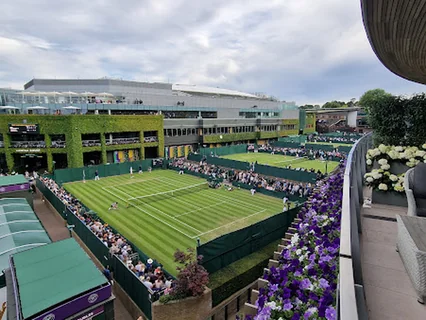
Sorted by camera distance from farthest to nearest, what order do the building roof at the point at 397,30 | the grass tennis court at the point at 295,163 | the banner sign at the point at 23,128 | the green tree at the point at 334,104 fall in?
the green tree at the point at 334,104, the grass tennis court at the point at 295,163, the banner sign at the point at 23,128, the building roof at the point at 397,30

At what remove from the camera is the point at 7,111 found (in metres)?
41.6

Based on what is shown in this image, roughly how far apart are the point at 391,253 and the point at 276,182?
2341cm

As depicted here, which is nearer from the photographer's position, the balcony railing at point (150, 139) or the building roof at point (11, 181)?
the building roof at point (11, 181)

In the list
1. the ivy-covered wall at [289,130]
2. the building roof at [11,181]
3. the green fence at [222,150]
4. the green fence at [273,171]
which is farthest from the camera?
the ivy-covered wall at [289,130]

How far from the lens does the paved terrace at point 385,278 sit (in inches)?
112

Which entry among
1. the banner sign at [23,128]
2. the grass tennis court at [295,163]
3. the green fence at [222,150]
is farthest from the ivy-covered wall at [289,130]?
the banner sign at [23,128]

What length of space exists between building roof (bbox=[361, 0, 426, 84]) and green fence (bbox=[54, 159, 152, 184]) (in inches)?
1250

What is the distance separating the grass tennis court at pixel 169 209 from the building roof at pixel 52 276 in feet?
17.4

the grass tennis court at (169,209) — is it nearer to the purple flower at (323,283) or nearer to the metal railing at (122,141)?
the metal railing at (122,141)

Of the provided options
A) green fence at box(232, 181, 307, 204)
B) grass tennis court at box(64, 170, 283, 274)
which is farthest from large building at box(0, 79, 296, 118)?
green fence at box(232, 181, 307, 204)

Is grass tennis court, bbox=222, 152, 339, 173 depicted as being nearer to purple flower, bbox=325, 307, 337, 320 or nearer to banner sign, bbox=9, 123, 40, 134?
banner sign, bbox=9, 123, 40, 134

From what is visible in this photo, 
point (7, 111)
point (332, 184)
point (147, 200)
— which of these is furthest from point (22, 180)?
point (7, 111)

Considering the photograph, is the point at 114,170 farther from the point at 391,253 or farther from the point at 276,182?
the point at 391,253

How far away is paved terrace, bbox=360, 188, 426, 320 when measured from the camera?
285cm
